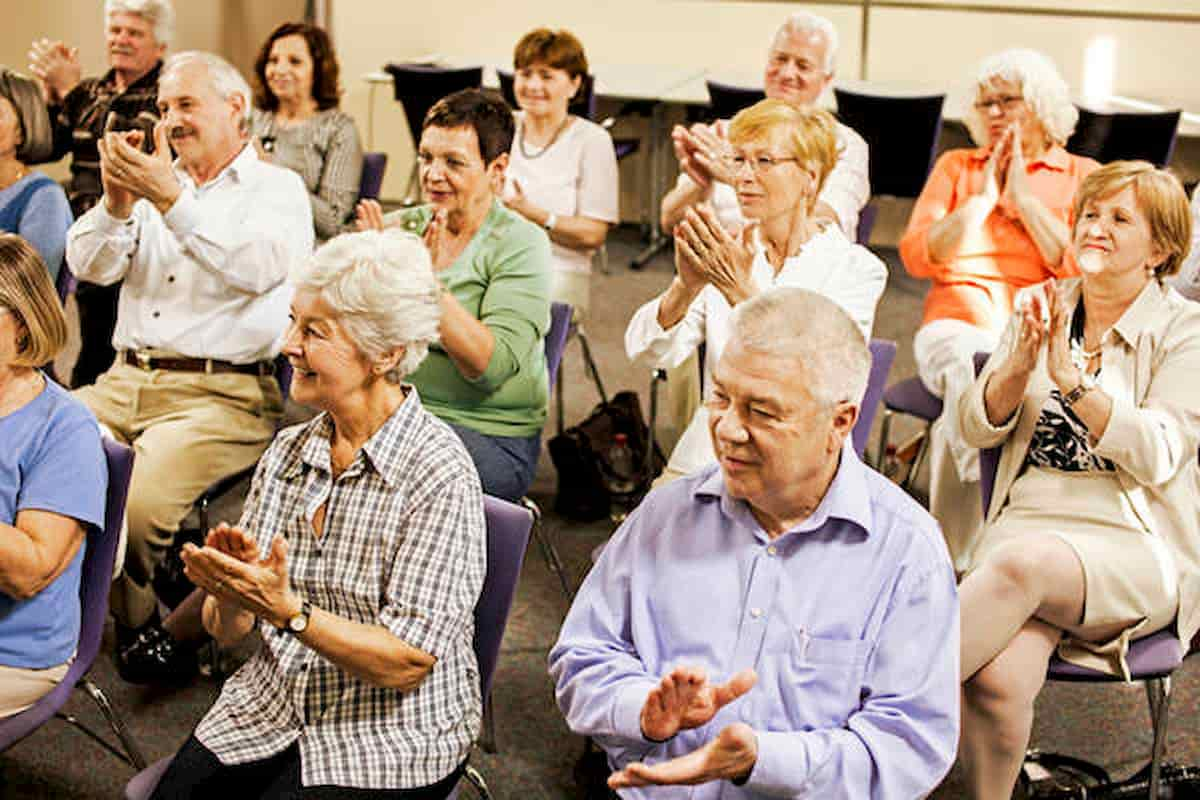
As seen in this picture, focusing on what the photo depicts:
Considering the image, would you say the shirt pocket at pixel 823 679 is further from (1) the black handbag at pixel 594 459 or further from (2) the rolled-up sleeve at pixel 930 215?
(2) the rolled-up sleeve at pixel 930 215

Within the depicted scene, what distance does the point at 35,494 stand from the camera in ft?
7.93

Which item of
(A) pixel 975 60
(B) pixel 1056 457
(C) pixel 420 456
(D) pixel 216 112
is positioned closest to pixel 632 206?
(A) pixel 975 60

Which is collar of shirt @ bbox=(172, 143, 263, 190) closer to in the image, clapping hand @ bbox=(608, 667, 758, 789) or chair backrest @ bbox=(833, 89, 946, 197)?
clapping hand @ bbox=(608, 667, 758, 789)

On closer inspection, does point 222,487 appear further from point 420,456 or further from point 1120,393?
point 1120,393

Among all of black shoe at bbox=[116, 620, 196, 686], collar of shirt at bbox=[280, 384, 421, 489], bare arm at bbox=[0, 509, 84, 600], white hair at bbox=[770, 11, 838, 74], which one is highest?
white hair at bbox=[770, 11, 838, 74]

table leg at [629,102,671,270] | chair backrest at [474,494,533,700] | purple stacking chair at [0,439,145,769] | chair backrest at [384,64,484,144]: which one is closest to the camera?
chair backrest at [474,494,533,700]

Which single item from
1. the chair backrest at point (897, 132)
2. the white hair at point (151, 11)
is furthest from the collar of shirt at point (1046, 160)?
the white hair at point (151, 11)

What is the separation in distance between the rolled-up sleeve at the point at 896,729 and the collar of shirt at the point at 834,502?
0.11m

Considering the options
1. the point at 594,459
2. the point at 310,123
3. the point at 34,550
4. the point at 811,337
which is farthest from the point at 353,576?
the point at 310,123

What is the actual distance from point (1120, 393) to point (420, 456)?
4.46 feet

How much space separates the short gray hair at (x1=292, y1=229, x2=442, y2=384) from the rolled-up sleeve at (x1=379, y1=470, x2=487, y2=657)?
0.24 m

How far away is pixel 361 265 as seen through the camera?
2.33m

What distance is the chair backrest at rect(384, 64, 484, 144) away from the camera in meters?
6.52

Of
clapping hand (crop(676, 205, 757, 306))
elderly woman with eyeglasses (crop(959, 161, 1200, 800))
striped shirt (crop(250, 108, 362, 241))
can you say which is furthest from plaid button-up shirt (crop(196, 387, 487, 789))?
striped shirt (crop(250, 108, 362, 241))
